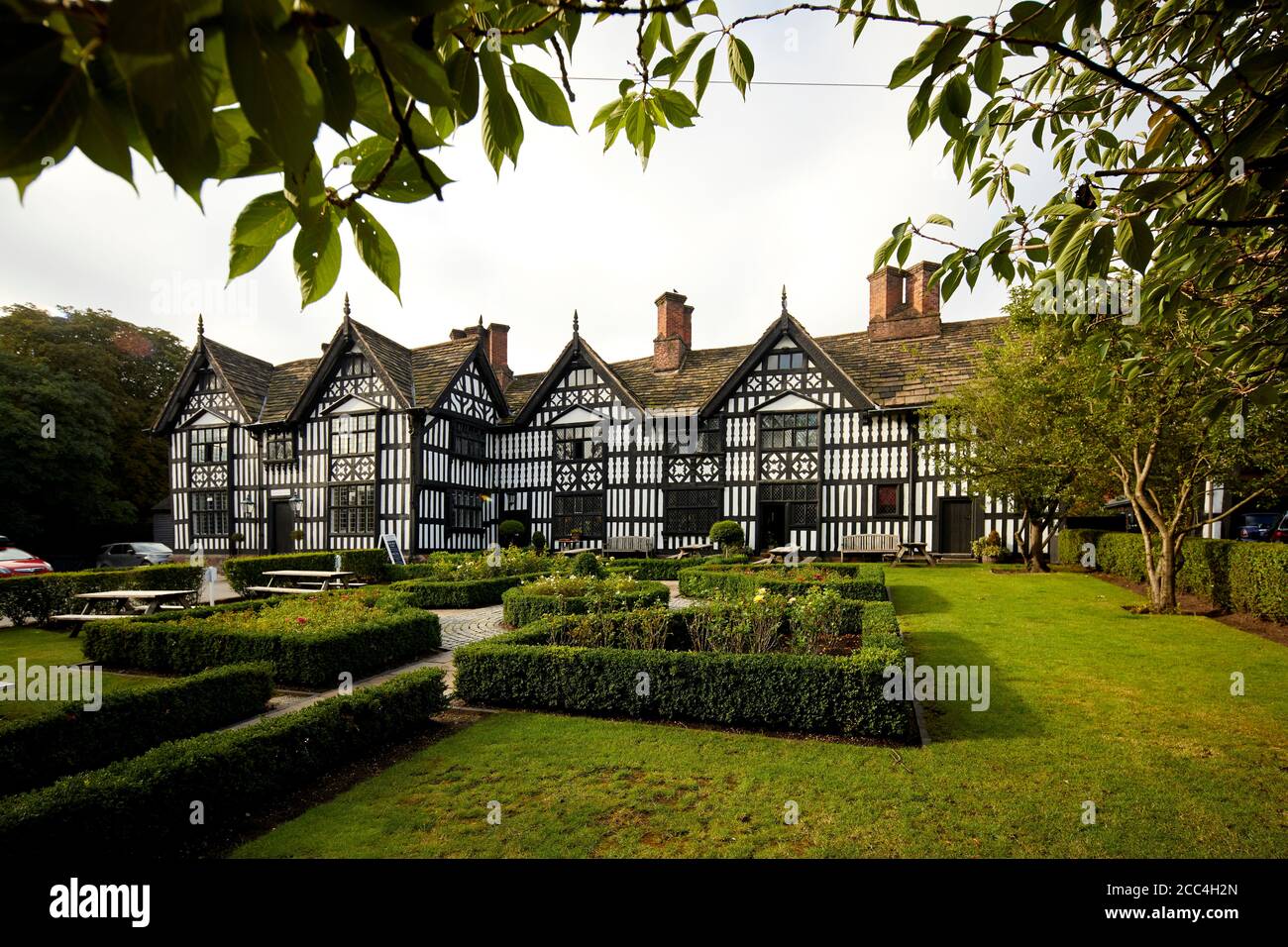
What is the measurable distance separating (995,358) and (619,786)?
17847 millimetres

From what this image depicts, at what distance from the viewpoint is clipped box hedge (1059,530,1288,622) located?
1071 centimetres

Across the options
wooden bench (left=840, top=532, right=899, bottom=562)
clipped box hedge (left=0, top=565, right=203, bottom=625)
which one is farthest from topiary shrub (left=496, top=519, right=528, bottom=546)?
wooden bench (left=840, top=532, right=899, bottom=562)

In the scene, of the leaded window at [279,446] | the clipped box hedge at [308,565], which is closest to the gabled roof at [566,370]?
the leaded window at [279,446]

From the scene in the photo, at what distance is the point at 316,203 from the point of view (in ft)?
3.92

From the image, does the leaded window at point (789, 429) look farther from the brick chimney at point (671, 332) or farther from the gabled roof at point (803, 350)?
the brick chimney at point (671, 332)

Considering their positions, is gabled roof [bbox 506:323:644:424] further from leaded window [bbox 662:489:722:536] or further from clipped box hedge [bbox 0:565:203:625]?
clipped box hedge [bbox 0:565:203:625]

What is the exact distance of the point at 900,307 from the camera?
26.3 meters

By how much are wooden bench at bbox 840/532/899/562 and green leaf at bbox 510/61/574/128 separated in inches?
870

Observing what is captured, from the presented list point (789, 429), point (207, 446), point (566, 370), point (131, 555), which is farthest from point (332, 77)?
point (131, 555)

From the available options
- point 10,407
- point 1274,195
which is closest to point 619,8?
point 1274,195

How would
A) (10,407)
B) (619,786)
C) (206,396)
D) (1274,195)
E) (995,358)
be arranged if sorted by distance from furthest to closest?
(206,396), (10,407), (995,358), (619,786), (1274,195)

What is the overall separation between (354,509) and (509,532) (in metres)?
6.19

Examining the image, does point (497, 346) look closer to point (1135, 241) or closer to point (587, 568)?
point (587, 568)
